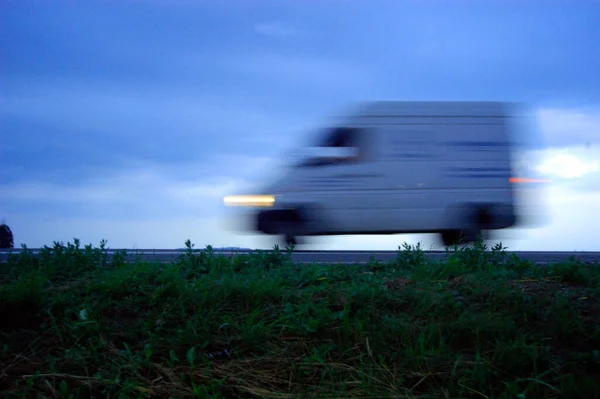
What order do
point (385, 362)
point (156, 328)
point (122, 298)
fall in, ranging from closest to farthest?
point (385, 362)
point (156, 328)
point (122, 298)

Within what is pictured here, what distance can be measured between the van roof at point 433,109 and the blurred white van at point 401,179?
0.07 feet

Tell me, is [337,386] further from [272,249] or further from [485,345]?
[272,249]

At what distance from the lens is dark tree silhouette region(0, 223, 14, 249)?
8.44 m

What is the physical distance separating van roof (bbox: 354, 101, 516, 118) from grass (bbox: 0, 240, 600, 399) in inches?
213

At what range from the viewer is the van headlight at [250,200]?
923cm

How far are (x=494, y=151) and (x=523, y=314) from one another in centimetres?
644

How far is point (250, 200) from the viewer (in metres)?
9.32

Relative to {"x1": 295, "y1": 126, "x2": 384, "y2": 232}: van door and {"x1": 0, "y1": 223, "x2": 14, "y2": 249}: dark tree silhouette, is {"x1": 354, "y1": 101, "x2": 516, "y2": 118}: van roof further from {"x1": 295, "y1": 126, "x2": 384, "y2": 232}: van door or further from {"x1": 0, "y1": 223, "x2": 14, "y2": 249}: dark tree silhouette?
{"x1": 0, "y1": 223, "x2": 14, "y2": 249}: dark tree silhouette

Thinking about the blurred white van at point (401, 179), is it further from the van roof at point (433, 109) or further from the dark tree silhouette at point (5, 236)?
the dark tree silhouette at point (5, 236)

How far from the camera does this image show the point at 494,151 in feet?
32.2

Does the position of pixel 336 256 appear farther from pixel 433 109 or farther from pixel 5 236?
pixel 5 236

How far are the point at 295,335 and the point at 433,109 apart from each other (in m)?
7.17

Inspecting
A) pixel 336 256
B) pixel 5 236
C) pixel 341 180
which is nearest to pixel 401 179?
pixel 341 180

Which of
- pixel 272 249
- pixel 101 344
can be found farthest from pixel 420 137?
pixel 101 344
